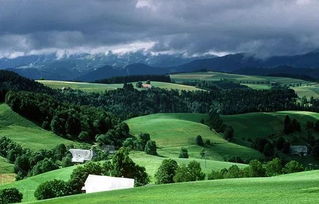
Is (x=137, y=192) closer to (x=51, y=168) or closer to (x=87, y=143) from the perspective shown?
(x=51, y=168)

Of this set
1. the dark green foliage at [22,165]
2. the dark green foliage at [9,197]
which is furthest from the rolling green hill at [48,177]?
the dark green foliage at [22,165]

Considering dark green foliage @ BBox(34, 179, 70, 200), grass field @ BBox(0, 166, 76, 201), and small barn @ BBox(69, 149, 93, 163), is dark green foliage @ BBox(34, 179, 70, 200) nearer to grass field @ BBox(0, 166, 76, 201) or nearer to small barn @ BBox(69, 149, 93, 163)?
grass field @ BBox(0, 166, 76, 201)

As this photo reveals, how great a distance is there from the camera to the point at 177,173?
98.7m

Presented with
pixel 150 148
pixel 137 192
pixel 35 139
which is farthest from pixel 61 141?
pixel 137 192

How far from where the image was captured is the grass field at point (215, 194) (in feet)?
156

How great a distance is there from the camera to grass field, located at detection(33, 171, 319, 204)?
4744 cm

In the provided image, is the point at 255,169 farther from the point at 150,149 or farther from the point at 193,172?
the point at 150,149

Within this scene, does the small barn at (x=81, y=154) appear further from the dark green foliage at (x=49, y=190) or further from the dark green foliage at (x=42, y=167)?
the dark green foliage at (x=49, y=190)

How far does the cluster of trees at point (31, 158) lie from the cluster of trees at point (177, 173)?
43.8m

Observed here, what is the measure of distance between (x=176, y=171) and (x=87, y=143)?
99.2 meters

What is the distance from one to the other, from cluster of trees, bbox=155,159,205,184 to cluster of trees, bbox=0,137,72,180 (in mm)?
43762

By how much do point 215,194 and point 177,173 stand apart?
149 ft

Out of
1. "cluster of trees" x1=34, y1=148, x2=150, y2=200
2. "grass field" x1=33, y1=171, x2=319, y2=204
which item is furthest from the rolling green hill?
"grass field" x1=33, y1=171, x2=319, y2=204

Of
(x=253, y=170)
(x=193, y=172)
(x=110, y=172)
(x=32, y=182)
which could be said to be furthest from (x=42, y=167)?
(x=253, y=170)
